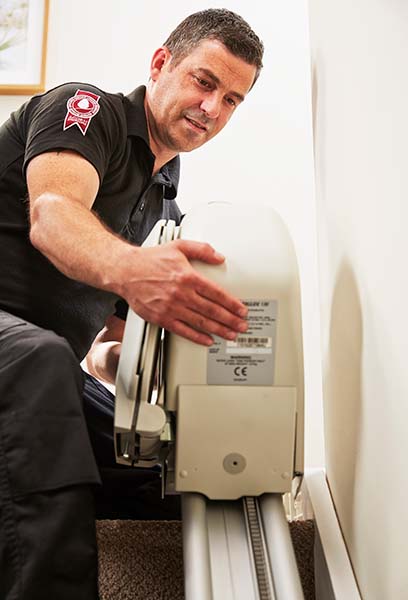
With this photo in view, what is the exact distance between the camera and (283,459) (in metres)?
1.21

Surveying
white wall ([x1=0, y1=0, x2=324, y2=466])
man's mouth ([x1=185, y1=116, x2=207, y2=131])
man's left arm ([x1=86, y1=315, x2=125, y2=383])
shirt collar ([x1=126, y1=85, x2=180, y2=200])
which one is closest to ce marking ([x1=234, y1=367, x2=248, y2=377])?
shirt collar ([x1=126, y1=85, x2=180, y2=200])

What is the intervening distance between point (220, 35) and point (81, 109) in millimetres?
496

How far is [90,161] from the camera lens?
1461 millimetres

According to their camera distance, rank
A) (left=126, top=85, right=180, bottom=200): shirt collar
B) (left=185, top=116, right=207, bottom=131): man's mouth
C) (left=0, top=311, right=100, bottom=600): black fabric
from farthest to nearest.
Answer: (left=185, top=116, right=207, bottom=131): man's mouth
(left=126, top=85, right=180, bottom=200): shirt collar
(left=0, top=311, right=100, bottom=600): black fabric

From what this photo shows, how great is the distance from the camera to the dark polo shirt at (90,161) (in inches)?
59.6

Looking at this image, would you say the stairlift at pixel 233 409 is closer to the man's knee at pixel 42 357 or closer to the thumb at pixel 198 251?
the thumb at pixel 198 251

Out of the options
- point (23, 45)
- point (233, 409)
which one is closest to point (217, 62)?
point (233, 409)

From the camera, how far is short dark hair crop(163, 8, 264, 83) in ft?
6.08

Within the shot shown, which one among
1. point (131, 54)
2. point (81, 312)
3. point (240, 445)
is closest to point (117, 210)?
point (81, 312)

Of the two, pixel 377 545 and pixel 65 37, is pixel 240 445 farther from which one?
pixel 65 37

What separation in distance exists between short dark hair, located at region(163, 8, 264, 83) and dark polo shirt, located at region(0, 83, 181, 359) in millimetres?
173

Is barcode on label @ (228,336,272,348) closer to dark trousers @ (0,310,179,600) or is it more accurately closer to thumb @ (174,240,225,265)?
thumb @ (174,240,225,265)

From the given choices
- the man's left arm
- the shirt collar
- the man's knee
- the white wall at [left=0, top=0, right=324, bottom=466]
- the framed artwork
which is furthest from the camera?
the framed artwork

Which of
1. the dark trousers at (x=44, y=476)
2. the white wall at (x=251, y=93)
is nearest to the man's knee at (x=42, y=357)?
the dark trousers at (x=44, y=476)
